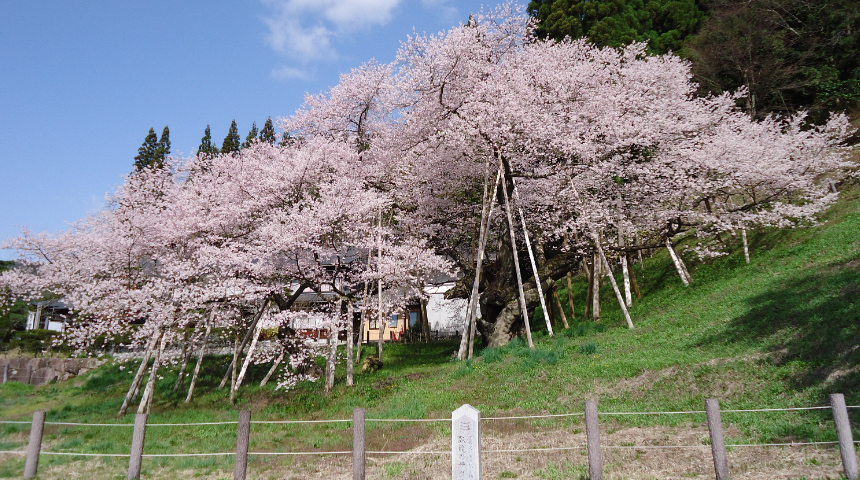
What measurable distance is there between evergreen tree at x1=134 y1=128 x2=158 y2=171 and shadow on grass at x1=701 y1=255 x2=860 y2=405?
54.2 m

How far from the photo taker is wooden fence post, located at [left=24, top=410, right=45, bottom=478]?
9.89 m

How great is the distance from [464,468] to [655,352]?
986cm

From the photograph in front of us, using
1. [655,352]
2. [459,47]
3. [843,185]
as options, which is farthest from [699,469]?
[843,185]

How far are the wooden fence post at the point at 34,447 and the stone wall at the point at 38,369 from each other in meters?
17.7

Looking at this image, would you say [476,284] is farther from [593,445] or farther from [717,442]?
[717,442]

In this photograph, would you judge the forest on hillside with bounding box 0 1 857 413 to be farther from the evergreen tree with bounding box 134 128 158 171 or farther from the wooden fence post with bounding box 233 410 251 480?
the evergreen tree with bounding box 134 128 158 171

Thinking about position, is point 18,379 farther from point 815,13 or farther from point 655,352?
point 815,13

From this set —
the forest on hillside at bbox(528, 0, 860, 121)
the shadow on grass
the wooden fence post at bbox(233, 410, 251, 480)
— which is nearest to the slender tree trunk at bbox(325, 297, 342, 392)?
the wooden fence post at bbox(233, 410, 251, 480)

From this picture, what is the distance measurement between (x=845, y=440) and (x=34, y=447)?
14.1m

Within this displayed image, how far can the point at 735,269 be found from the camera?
20328 mm

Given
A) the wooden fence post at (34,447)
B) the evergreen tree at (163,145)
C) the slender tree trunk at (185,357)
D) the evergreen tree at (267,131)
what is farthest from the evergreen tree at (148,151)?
the wooden fence post at (34,447)

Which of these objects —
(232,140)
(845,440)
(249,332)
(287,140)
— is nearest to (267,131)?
(232,140)

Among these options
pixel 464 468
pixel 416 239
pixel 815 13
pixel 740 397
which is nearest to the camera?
pixel 464 468

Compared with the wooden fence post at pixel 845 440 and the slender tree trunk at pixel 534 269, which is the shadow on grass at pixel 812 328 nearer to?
the wooden fence post at pixel 845 440
